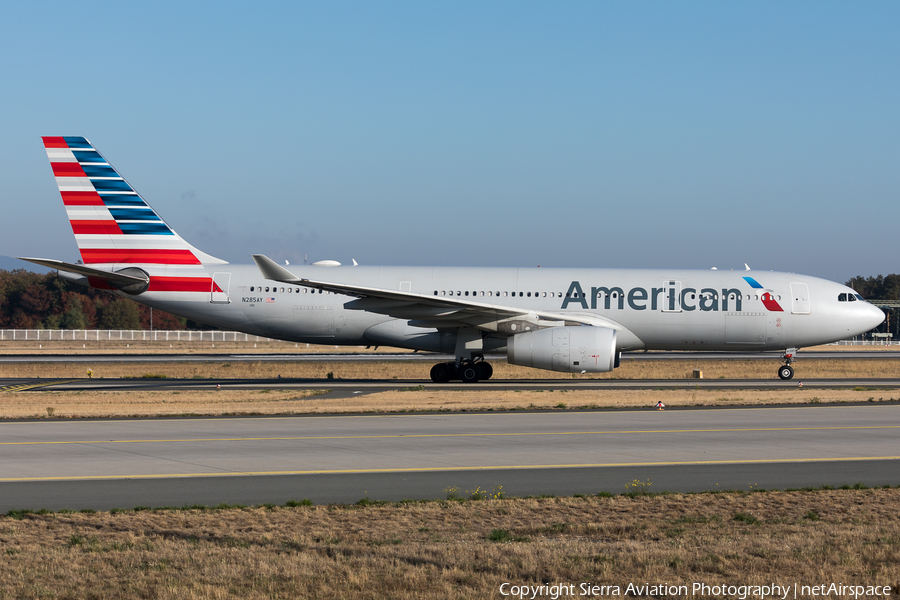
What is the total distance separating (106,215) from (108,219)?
0.18m

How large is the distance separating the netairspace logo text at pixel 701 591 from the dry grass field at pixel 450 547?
0.25 feet

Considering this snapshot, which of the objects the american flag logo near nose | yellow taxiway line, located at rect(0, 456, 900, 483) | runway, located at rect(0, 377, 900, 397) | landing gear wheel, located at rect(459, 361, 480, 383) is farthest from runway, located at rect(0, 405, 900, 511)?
the american flag logo near nose

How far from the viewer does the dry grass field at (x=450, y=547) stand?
19.7 feet

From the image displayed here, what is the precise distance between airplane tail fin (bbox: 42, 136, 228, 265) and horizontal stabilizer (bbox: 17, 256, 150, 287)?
3.15 feet

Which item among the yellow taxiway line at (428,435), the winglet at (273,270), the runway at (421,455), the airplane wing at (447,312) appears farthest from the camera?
the airplane wing at (447,312)

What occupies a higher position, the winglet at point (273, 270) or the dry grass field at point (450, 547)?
the winglet at point (273, 270)

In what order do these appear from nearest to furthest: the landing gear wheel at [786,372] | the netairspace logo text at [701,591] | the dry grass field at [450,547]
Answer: the netairspace logo text at [701,591]
the dry grass field at [450,547]
the landing gear wheel at [786,372]

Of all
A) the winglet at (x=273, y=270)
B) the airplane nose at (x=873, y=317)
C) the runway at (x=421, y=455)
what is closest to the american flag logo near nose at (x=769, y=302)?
the airplane nose at (x=873, y=317)

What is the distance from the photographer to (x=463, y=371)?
27.6 m

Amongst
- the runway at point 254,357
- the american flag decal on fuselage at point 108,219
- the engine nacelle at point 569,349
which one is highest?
the american flag decal on fuselage at point 108,219

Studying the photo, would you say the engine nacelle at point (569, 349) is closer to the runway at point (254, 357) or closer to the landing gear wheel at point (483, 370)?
the landing gear wheel at point (483, 370)

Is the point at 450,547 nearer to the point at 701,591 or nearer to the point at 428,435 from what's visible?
the point at 701,591

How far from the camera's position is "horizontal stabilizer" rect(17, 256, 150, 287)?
25531 mm

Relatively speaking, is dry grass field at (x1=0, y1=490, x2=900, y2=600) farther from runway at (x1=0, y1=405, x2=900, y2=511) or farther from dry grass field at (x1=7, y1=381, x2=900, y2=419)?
dry grass field at (x1=7, y1=381, x2=900, y2=419)
